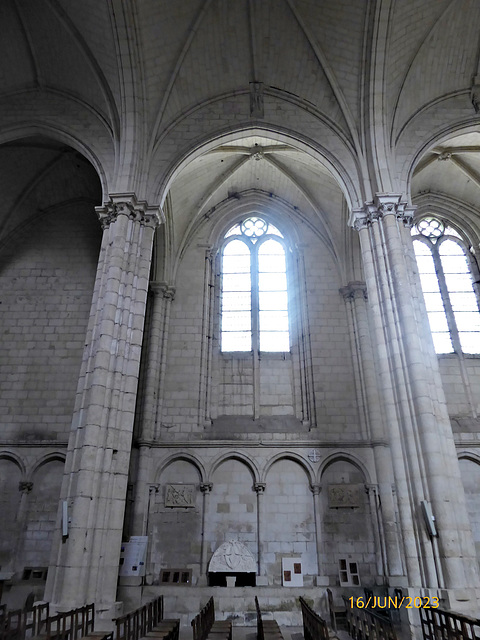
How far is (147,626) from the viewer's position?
719 centimetres

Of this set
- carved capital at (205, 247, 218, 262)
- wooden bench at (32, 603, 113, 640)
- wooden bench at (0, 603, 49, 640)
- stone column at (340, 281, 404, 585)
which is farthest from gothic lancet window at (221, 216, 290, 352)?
wooden bench at (0, 603, 49, 640)

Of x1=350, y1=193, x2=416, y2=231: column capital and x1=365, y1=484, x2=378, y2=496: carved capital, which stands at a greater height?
x1=350, y1=193, x2=416, y2=231: column capital

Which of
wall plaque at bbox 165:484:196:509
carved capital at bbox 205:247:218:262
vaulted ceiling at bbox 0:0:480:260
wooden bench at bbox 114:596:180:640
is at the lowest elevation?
wooden bench at bbox 114:596:180:640

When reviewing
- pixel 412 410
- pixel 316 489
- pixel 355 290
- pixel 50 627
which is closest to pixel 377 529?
pixel 316 489

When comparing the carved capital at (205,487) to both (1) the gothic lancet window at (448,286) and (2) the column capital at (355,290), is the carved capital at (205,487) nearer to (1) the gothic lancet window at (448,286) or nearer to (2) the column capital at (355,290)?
(2) the column capital at (355,290)

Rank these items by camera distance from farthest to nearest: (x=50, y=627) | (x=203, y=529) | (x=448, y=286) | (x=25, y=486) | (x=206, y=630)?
1. (x=448, y=286)
2. (x=25, y=486)
3. (x=203, y=529)
4. (x=206, y=630)
5. (x=50, y=627)

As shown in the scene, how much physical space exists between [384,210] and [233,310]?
6057 mm

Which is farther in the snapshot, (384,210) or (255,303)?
(255,303)

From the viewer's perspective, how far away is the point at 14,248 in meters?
14.8

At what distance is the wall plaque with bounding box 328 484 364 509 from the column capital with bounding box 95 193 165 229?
832cm

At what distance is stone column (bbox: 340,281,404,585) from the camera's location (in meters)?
10.7

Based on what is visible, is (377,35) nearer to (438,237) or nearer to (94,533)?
(438,237)

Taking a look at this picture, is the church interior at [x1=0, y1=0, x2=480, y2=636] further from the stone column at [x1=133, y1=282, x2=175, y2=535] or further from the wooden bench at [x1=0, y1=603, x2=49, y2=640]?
the wooden bench at [x1=0, y1=603, x2=49, y2=640]

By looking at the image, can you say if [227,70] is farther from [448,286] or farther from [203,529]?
[203,529]
